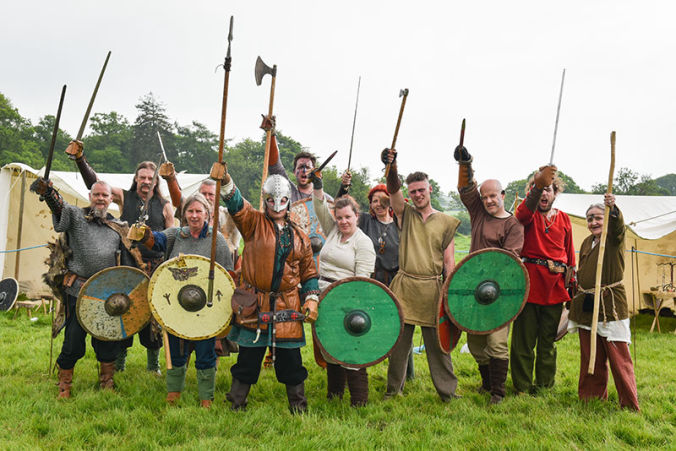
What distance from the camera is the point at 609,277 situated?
148 inches

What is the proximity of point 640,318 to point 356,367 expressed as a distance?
7.76 m

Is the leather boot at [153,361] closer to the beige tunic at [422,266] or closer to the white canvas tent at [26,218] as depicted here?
the beige tunic at [422,266]

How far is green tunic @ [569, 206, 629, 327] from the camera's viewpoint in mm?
3664

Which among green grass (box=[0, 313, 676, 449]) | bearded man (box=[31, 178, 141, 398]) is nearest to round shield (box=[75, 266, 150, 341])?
bearded man (box=[31, 178, 141, 398])

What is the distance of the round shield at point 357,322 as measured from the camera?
331cm

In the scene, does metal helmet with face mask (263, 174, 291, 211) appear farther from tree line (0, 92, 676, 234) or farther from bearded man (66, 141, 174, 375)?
tree line (0, 92, 676, 234)

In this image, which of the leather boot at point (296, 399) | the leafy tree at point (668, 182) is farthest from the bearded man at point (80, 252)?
the leafy tree at point (668, 182)

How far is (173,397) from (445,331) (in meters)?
2.28

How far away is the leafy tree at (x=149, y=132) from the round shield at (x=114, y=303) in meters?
44.8

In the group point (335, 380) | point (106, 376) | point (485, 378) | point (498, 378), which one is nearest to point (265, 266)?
point (335, 380)

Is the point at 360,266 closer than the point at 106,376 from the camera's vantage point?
Yes

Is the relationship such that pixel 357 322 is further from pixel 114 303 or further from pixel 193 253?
pixel 114 303

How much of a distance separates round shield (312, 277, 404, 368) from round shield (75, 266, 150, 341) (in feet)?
4.97

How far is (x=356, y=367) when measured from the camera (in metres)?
3.33
